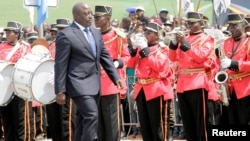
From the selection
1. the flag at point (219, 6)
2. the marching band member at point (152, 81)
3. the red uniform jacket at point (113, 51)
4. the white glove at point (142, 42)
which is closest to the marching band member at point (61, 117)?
the red uniform jacket at point (113, 51)

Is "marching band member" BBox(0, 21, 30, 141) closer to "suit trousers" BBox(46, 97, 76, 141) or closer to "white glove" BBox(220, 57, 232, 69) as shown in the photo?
"suit trousers" BBox(46, 97, 76, 141)

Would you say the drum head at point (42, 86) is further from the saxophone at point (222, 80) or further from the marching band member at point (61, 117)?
the saxophone at point (222, 80)

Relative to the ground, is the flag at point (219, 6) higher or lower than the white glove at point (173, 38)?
higher

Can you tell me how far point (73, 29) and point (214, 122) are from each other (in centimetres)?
326

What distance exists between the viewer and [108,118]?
9492 millimetres

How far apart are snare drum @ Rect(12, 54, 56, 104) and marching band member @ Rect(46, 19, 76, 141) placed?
742mm

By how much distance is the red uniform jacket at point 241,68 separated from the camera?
30.0 feet

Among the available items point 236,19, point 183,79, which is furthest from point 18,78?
point 236,19

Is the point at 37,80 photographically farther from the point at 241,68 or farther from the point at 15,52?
the point at 241,68

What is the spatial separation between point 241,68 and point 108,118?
200 centimetres

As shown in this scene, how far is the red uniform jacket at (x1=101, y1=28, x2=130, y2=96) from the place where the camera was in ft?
31.1

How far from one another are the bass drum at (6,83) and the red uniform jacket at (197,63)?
7.80 feet

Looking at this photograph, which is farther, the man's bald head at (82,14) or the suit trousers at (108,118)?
the suit trousers at (108,118)

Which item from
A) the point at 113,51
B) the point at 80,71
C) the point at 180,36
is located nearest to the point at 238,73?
the point at 180,36
